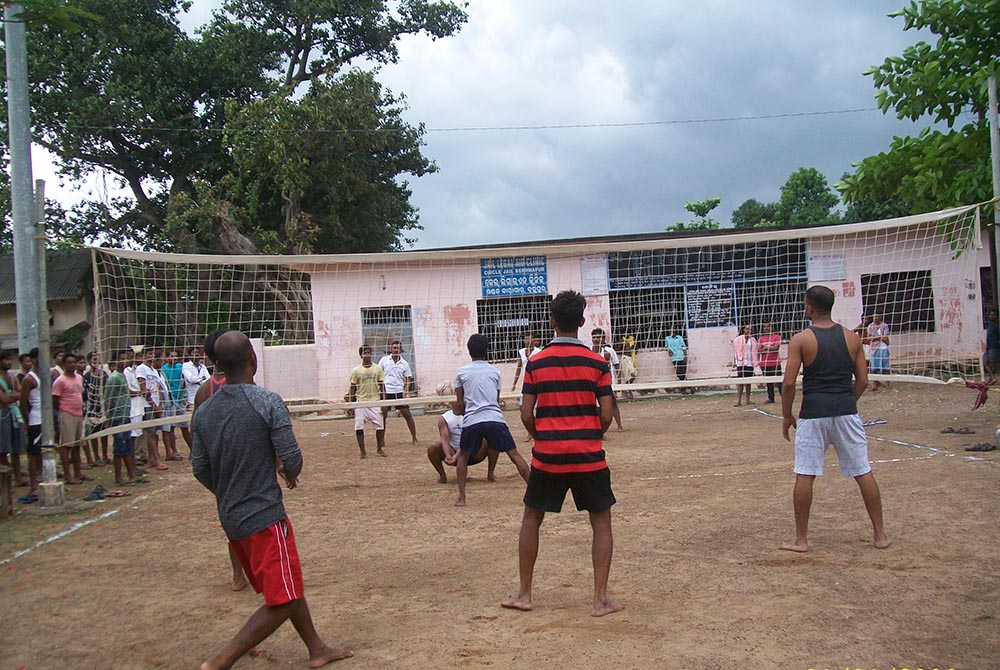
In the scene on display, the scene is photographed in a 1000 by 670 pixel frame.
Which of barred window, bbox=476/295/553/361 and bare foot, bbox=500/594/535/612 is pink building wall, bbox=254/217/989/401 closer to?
barred window, bbox=476/295/553/361

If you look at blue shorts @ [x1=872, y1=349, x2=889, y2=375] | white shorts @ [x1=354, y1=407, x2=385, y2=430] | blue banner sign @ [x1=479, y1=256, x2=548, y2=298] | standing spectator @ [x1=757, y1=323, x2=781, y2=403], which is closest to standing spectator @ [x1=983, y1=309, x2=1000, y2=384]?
blue shorts @ [x1=872, y1=349, x2=889, y2=375]

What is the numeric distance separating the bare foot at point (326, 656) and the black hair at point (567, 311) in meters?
2.12

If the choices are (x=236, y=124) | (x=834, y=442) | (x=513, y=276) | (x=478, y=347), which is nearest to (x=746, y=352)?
(x=513, y=276)

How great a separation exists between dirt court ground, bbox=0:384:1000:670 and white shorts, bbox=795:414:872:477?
1.87ft

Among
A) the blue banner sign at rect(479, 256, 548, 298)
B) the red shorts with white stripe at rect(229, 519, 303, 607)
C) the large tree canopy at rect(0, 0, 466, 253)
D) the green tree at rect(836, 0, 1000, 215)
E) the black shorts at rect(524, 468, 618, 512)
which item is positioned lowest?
the red shorts with white stripe at rect(229, 519, 303, 607)

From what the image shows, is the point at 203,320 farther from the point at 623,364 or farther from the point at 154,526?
the point at 623,364

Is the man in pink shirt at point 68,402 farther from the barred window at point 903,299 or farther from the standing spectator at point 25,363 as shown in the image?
the barred window at point 903,299

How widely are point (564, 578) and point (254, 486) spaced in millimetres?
2294

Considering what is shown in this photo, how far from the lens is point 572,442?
182 inches

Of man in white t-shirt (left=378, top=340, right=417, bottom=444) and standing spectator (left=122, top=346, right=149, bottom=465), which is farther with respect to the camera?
man in white t-shirt (left=378, top=340, right=417, bottom=444)

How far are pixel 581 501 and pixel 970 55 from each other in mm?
8799

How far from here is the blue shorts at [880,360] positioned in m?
11.9

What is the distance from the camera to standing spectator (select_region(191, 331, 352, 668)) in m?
4.04

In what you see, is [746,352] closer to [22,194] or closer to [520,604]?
[520,604]
